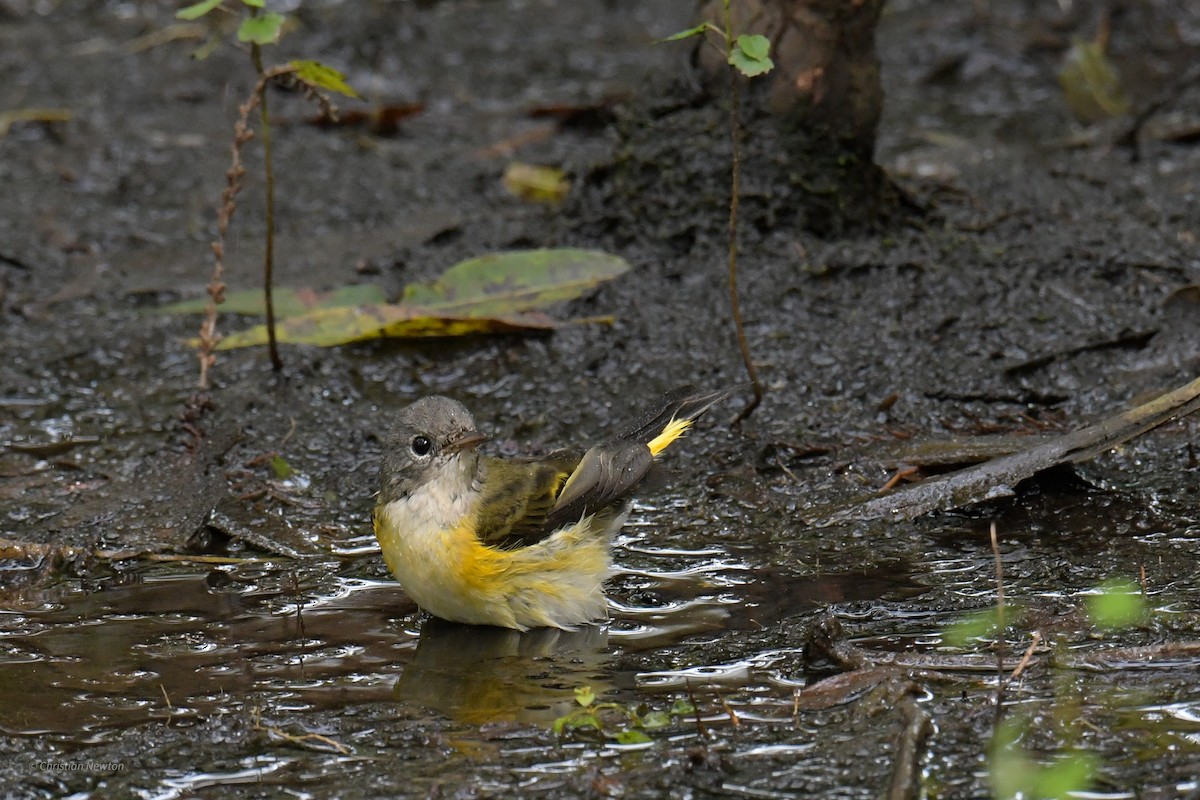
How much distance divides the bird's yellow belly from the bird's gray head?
11 centimetres

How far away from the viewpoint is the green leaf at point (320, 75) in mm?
5219

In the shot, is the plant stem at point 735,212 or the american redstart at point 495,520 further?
the plant stem at point 735,212

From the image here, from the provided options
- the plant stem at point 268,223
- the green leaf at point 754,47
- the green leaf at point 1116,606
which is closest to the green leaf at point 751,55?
the green leaf at point 754,47

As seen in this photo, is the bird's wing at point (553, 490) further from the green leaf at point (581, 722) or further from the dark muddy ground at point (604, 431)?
the green leaf at point (581, 722)

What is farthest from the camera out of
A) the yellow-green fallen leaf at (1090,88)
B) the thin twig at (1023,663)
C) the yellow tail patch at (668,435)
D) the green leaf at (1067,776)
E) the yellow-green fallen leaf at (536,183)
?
the yellow-green fallen leaf at (1090,88)

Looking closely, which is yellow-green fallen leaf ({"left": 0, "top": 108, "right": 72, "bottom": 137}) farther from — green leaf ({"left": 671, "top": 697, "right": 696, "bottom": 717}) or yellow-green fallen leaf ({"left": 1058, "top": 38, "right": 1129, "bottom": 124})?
green leaf ({"left": 671, "top": 697, "right": 696, "bottom": 717})

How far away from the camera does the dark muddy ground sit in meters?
3.59

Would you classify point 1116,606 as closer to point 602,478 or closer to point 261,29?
point 602,478

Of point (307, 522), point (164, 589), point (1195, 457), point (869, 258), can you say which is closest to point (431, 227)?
point (869, 258)

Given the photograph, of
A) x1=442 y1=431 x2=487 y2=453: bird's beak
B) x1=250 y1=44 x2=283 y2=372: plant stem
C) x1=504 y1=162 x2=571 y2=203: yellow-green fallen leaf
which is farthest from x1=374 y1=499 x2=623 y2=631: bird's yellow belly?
x1=504 y1=162 x2=571 y2=203: yellow-green fallen leaf

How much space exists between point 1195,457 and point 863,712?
2.28 metres

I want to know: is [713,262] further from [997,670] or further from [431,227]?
[997,670]

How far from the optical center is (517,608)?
4566 millimetres

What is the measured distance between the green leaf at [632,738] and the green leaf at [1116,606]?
138cm
